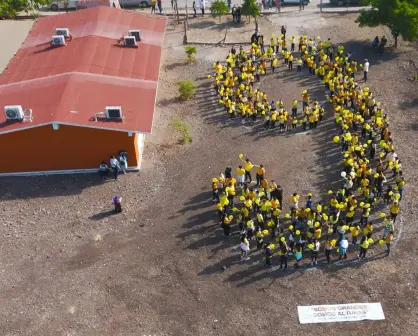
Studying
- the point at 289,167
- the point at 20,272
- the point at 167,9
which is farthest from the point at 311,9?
the point at 20,272

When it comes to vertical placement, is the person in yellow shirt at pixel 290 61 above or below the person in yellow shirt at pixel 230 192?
above

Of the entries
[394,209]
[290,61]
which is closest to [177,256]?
[394,209]

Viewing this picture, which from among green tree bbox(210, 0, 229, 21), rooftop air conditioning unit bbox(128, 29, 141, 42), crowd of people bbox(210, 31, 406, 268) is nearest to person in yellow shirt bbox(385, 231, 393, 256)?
crowd of people bbox(210, 31, 406, 268)

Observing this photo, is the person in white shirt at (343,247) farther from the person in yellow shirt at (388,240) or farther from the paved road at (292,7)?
the paved road at (292,7)

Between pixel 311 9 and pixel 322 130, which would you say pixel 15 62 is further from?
pixel 311 9

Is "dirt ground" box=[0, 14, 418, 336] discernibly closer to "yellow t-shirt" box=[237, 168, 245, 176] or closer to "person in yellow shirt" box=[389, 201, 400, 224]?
"person in yellow shirt" box=[389, 201, 400, 224]

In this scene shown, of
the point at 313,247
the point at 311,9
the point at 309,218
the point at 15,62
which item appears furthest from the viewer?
the point at 311,9

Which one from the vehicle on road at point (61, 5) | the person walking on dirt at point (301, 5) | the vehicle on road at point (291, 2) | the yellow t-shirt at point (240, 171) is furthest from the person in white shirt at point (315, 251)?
the vehicle on road at point (61, 5)
